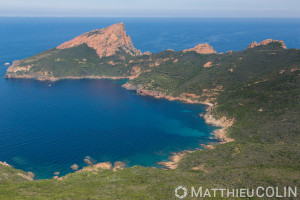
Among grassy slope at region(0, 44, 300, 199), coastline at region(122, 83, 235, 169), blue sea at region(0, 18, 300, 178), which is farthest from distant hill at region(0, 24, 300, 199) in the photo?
blue sea at region(0, 18, 300, 178)

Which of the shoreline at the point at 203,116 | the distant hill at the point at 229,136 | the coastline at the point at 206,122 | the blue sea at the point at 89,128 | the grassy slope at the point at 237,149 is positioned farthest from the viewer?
the blue sea at the point at 89,128

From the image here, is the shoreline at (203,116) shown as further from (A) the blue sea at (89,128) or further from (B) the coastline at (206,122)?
(A) the blue sea at (89,128)

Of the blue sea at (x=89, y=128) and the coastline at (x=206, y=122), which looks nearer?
the coastline at (x=206, y=122)

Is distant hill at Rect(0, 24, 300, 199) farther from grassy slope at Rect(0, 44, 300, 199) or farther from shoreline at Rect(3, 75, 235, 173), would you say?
shoreline at Rect(3, 75, 235, 173)

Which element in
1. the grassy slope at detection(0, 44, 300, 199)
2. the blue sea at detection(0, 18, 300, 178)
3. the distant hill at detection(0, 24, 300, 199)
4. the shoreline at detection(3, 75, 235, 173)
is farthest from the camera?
the blue sea at detection(0, 18, 300, 178)

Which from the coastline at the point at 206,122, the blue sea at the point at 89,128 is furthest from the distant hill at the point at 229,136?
the blue sea at the point at 89,128

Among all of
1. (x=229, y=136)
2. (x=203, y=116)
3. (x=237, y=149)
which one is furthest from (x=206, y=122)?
(x=237, y=149)

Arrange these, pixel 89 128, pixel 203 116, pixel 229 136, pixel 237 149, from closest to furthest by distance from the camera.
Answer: pixel 237 149
pixel 229 136
pixel 89 128
pixel 203 116

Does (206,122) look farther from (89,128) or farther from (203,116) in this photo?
(89,128)

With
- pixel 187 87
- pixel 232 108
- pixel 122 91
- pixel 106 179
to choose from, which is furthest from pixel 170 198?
pixel 122 91
